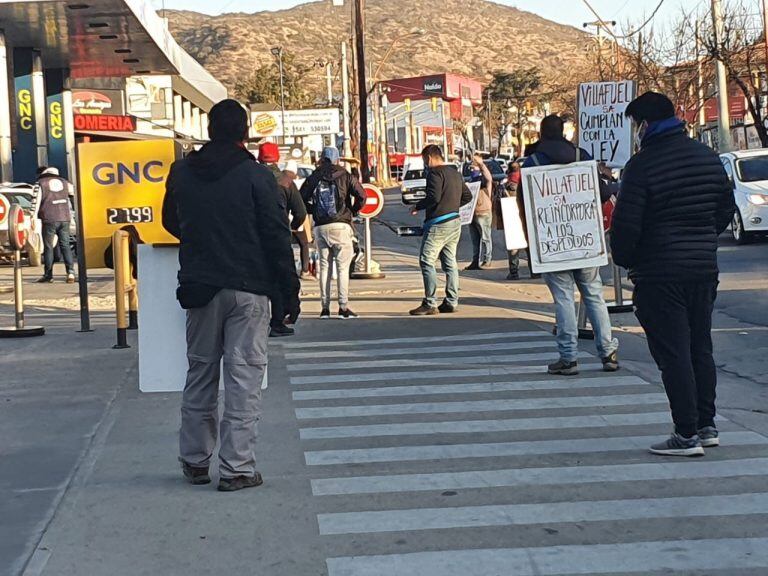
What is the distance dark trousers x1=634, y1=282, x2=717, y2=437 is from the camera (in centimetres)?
689

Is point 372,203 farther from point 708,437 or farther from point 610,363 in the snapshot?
point 708,437

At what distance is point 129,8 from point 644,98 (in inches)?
→ 735

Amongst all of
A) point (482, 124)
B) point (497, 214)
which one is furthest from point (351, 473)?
point (482, 124)

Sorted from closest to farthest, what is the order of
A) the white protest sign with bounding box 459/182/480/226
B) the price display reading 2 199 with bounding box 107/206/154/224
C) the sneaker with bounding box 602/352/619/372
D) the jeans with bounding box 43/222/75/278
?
the sneaker with bounding box 602/352/619/372, the price display reading 2 199 with bounding box 107/206/154/224, the white protest sign with bounding box 459/182/480/226, the jeans with bounding box 43/222/75/278

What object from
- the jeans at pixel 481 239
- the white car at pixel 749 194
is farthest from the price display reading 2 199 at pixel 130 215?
the white car at pixel 749 194

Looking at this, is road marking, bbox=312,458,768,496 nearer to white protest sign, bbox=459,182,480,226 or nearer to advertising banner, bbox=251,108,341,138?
white protest sign, bbox=459,182,480,226

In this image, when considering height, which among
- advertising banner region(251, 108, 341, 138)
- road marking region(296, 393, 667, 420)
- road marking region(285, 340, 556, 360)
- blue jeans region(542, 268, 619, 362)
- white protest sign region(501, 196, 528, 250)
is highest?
advertising banner region(251, 108, 341, 138)

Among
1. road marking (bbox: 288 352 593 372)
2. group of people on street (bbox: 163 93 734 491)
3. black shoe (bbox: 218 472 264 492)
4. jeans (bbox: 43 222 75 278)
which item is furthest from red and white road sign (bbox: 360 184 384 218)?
black shoe (bbox: 218 472 264 492)

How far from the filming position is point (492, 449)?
7.29 metres

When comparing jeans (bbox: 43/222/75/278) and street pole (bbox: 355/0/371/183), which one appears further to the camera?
street pole (bbox: 355/0/371/183)

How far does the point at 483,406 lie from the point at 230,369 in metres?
2.66

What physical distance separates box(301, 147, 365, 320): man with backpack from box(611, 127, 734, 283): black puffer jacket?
6906 mm

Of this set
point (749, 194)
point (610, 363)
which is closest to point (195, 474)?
point (610, 363)

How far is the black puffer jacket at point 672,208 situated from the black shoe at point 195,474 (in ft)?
8.33
